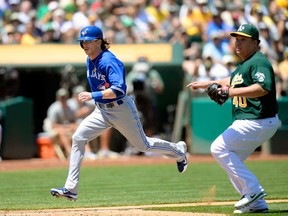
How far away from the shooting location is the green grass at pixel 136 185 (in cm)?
945

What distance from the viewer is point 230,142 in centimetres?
796

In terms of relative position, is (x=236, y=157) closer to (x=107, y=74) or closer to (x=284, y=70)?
(x=107, y=74)

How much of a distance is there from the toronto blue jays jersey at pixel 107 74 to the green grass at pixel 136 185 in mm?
1460

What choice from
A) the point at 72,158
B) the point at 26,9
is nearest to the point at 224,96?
the point at 72,158

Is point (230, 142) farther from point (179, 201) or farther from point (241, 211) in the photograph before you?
point (179, 201)

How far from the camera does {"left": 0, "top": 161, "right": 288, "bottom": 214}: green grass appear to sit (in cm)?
945

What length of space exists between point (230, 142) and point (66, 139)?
8.79 m

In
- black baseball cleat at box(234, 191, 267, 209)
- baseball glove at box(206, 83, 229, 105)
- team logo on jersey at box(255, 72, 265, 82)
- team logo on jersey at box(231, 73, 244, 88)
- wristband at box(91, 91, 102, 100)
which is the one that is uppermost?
team logo on jersey at box(255, 72, 265, 82)

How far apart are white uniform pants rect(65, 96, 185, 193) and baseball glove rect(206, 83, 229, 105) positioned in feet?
4.08

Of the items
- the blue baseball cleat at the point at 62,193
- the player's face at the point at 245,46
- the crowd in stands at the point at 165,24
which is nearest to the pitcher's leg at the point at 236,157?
the player's face at the point at 245,46

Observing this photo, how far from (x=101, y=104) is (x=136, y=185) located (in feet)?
9.23

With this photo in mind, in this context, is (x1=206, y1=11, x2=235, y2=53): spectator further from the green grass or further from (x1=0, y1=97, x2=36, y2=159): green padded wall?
(x1=0, y1=97, x2=36, y2=159): green padded wall

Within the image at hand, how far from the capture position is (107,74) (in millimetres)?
8617

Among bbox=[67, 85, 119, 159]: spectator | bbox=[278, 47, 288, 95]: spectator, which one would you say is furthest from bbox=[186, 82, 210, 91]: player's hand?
bbox=[278, 47, 288, 95]: spectator
